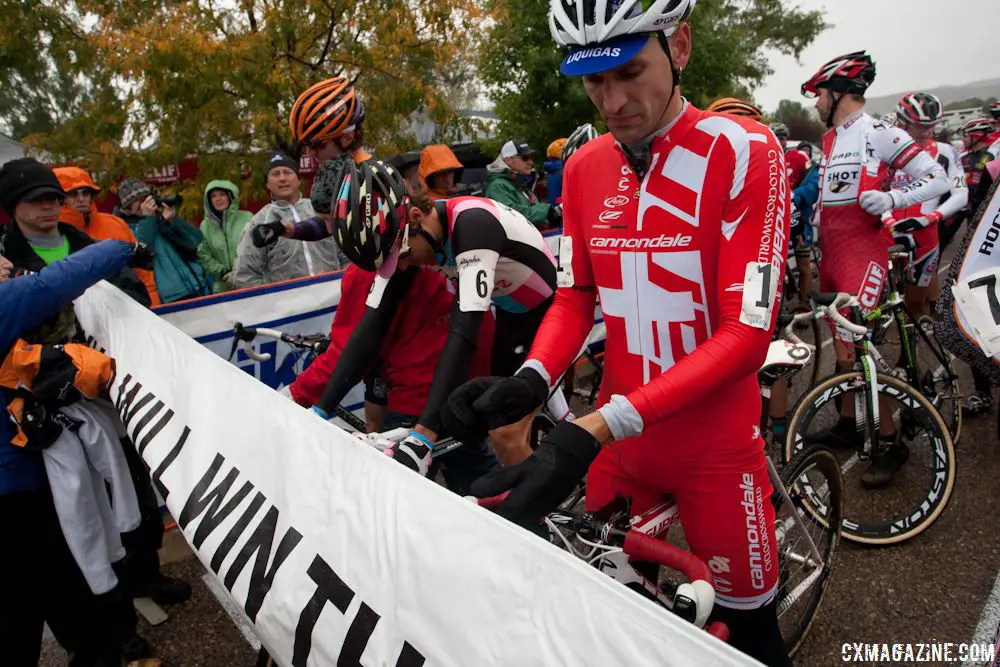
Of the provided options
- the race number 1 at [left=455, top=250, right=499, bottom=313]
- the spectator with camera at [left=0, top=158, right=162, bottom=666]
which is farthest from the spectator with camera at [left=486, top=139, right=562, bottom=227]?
the race number 1 at [left=455, top=250, right=499, bottom=313]

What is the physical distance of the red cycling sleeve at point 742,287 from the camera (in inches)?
63.0

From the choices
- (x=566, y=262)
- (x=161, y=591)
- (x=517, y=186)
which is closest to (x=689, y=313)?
(x=566, y=262)

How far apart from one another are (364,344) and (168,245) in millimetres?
3233

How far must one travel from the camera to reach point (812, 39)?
33562 mm

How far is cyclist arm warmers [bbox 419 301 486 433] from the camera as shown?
2354mm

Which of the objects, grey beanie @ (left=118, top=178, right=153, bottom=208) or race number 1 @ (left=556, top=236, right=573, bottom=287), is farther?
grey beanie @ (left=118, top=178, right=153, bottom=208)

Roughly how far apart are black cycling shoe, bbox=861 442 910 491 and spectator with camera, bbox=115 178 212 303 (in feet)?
16.1

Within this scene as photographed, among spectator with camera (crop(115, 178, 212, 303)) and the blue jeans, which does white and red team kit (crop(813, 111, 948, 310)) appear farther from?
spectator with camera (crop(115, 178, 212, 303))

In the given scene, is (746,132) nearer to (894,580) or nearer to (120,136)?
(894,580)

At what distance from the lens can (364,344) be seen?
275 cm

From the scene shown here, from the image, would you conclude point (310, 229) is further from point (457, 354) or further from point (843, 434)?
point (843, 434)

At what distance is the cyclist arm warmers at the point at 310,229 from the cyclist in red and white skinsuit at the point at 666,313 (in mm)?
2409

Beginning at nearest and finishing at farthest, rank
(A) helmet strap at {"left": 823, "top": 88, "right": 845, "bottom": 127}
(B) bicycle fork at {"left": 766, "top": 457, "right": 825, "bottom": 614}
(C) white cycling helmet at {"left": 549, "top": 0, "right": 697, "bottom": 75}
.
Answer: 1. (C) white cycling helmet at {"left": 549, "top": 0, "right": 697, "bottom": 75}
2. (B) bicycle fork at {"left": 766, "top": 457, "right": 825, "bottom": 614}
3. (A) helmet strap at {"left": 823, "top": 88, "right": 845, "bottom": 127}

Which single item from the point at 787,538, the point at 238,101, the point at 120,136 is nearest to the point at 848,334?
the point at 787,538
